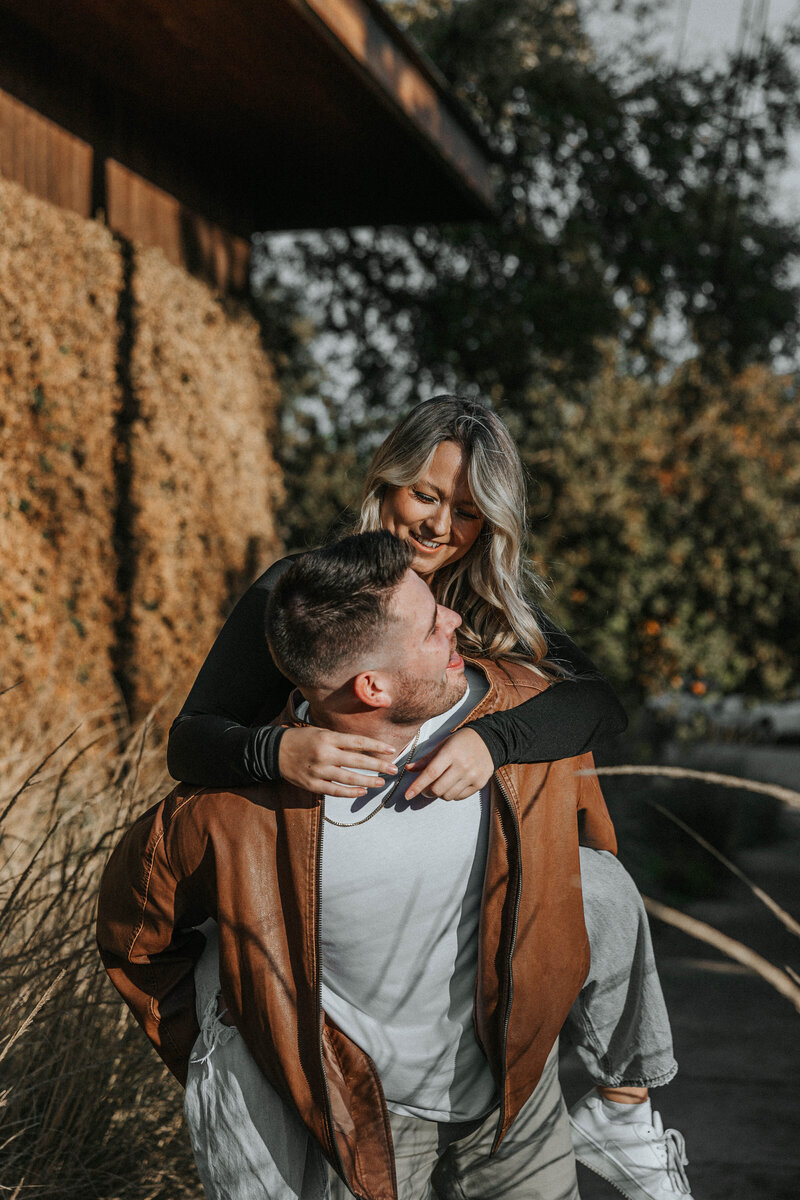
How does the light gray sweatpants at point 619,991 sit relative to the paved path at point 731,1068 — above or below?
above

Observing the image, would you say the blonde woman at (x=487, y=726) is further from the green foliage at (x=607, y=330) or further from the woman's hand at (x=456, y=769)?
the green foliage at (x=607, y=330)

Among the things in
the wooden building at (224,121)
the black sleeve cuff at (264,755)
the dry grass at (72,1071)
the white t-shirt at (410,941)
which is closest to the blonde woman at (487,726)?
the black sleeve cuff at (264,755)

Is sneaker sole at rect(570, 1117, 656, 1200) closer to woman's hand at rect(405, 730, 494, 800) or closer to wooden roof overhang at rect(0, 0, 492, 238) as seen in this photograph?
woman's hand at rect(405, 730, 494, 800)

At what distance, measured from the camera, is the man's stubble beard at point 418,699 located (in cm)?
161

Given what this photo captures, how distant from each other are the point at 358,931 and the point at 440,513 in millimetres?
912

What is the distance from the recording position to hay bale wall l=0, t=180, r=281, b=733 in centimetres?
491

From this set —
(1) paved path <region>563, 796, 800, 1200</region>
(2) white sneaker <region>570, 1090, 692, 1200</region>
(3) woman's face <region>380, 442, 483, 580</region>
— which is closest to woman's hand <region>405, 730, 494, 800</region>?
(3) woman's face <region>380, 442, 483, 580</region>

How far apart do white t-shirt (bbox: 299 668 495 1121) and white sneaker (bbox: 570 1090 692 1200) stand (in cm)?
37

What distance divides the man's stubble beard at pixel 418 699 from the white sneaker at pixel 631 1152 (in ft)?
3.14

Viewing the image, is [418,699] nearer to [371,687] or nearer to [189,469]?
[371,687]

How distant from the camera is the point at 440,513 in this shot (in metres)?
2.19

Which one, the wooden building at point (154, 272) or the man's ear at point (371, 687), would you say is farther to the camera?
the wooden building at point (154, 272)

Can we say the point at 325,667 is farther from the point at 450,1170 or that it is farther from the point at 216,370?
the point at 216,370

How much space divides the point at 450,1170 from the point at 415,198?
635 cm
